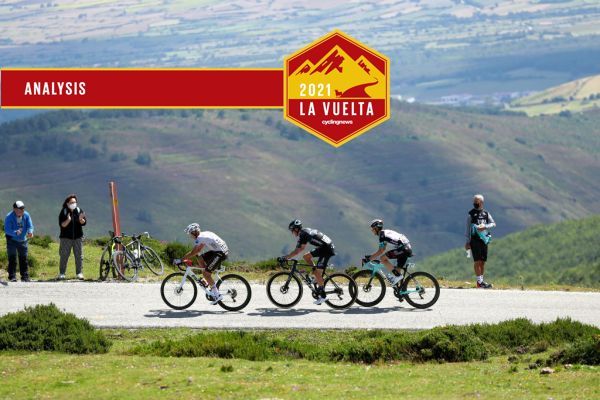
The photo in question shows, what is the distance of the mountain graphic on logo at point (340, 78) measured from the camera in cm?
3347

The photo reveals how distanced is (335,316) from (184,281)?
298 centimetres

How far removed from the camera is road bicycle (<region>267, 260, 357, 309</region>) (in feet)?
80.6

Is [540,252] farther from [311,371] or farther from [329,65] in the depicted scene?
[311,371]

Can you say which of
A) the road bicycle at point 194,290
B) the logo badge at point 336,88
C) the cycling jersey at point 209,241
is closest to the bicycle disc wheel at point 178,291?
the road bicycle at point 194,290

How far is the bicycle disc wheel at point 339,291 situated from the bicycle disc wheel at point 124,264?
5645 mm

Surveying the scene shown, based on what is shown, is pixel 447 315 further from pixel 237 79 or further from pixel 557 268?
pixel 557 268

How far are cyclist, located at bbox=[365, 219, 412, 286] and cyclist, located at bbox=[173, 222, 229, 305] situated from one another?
8.86ft

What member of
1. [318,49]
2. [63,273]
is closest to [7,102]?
[63,273]

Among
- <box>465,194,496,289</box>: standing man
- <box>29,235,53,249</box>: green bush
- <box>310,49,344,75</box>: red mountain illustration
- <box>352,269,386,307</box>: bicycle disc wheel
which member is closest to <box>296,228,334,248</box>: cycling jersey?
<box>352,269,386,307</box>: bicycle disc wheel

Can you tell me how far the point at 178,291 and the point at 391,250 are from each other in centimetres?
410

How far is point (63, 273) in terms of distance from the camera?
28.6 m

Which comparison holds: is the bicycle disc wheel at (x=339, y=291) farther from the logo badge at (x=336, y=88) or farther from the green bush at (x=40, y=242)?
the green bush at (x=40, y=242)

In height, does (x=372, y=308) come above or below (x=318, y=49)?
below

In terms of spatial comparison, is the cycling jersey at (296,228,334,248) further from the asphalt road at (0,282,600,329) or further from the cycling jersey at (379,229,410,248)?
the asphalt road at (0,282,600,329)
